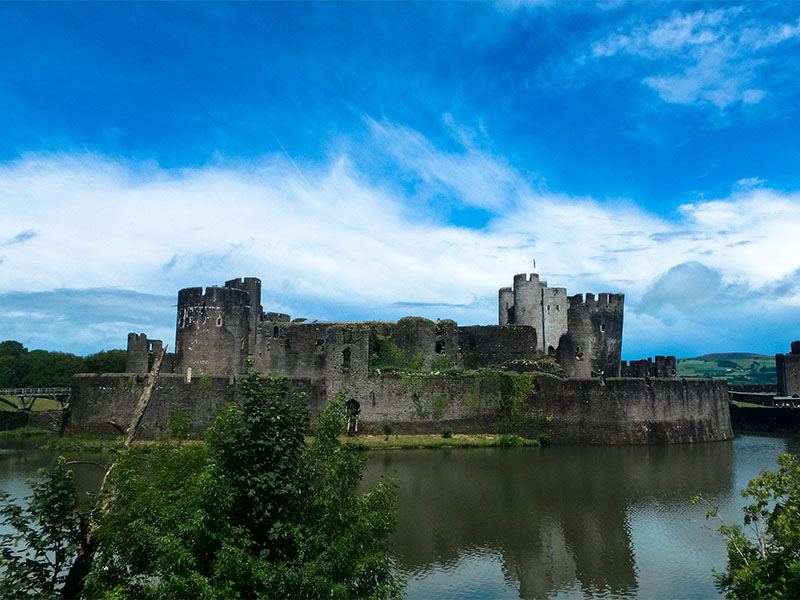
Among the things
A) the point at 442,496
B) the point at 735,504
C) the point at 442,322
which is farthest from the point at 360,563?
the point at 442,322

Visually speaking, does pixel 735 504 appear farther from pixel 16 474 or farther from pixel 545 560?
pixel 16 474

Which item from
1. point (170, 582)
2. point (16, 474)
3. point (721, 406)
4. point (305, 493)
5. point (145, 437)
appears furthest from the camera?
point (721, 406)

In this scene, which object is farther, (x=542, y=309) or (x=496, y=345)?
(x=542, y=309)

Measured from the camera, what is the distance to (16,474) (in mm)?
22375

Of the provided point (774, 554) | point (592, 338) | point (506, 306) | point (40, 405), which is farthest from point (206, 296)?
point (774, 554)

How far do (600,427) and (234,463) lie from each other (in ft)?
86.5

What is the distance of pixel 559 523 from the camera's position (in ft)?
54.3

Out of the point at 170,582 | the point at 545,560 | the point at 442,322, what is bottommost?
the point at 545,560

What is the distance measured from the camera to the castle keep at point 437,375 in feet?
105

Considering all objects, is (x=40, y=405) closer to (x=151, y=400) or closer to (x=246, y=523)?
(x=151, y=400)

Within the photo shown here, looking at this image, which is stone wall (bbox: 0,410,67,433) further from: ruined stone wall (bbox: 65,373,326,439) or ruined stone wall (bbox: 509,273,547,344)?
ruined stone wall (bbox: 509,273,547,344)

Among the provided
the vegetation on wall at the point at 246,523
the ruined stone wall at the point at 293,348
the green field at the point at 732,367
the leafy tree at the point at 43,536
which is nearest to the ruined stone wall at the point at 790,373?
the ruined stone wall at the point at 293,348

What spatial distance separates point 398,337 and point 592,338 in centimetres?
1148

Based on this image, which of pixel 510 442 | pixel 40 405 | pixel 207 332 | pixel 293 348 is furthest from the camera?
pixel 40 405
